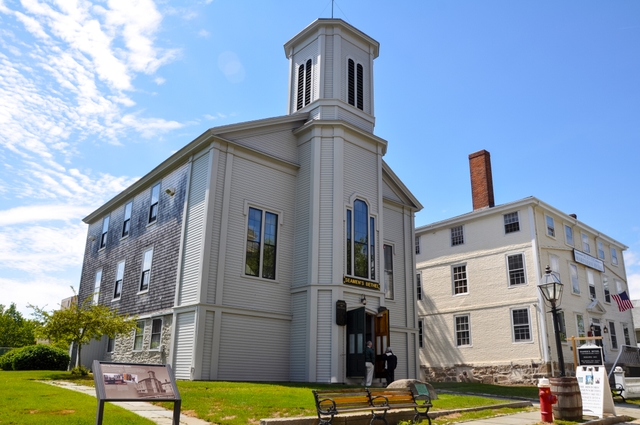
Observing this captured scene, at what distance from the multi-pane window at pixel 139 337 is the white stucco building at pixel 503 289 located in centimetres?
1799

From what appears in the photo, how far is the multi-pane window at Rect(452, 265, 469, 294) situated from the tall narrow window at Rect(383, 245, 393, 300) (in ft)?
30.0

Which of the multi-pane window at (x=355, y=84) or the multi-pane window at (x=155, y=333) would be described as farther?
the multi-pane window at (x=355, y=84)

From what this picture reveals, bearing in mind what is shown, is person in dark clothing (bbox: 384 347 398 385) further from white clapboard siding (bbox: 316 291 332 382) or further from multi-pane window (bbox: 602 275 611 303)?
multi-pane window (bbox: 602 275 611 303)

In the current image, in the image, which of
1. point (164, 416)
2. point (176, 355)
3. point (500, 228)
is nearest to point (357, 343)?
point (176, 355)

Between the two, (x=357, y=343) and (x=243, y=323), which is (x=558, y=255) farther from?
(x=243, y=323)

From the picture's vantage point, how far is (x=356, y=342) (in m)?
19.0

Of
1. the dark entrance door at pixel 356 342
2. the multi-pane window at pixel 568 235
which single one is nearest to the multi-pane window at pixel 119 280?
the dark entrance door at pixel 356 342

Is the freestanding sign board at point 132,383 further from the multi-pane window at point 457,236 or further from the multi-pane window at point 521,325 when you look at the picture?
the multi-pane window at point 457,236

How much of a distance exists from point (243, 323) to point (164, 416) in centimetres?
883

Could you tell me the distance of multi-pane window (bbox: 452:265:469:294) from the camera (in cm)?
3219

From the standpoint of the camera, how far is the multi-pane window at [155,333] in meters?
20.4

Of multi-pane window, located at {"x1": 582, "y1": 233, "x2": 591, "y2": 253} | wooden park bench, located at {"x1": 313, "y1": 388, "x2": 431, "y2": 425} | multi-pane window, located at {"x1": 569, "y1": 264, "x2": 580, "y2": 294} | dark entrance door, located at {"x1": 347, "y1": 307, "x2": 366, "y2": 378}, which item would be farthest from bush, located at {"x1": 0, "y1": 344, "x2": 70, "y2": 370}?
multi-pane window, located at {"x1": 582, "y1": 233, "x2": 591, "y2": 253}

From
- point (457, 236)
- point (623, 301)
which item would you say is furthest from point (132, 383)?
point (623, 301)

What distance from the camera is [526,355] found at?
1096 inches
